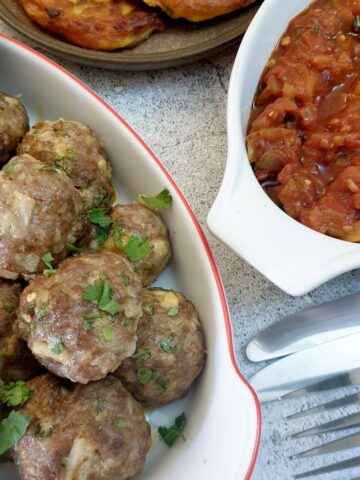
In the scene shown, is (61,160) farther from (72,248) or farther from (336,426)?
(336,426)

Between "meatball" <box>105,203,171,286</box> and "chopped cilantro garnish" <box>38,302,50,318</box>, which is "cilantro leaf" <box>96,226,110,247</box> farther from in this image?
"chopped cilantro garnish" <box>38,302,50,318</box>

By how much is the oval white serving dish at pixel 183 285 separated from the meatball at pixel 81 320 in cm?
29

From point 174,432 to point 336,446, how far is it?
51 cm

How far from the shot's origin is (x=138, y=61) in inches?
80.7

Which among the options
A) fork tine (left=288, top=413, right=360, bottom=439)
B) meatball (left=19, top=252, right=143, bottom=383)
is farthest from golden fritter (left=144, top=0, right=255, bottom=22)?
fork tine (left=288, top=413, right=360, bottom=439)

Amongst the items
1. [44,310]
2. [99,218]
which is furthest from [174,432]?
[99,218]

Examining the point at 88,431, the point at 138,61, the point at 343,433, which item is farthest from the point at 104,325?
the point at 138,61

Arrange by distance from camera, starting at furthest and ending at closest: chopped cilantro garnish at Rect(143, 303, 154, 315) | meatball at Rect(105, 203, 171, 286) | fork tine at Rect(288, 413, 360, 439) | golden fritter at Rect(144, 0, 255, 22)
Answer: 1. golden fritter at Rect(144, 0, 255, 22)
2. fork tine at Rect(288, 413, 360, 439)
3. meatball at Rect(105, 203, 171, 286)
4. chopped cilantro garnish at Rect(143, 303, 154, 315)

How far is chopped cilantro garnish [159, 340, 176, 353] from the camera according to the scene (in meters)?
1.55

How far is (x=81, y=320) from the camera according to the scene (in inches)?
53.6

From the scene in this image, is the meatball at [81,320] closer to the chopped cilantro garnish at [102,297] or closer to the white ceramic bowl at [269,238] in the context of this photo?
the chopped cilantro garnish at [102,297]

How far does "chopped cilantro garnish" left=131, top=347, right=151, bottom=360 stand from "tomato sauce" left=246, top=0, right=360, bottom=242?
1.91 ft

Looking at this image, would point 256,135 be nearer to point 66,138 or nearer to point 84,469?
point 66,138

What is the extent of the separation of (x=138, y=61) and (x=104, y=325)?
107 cm
